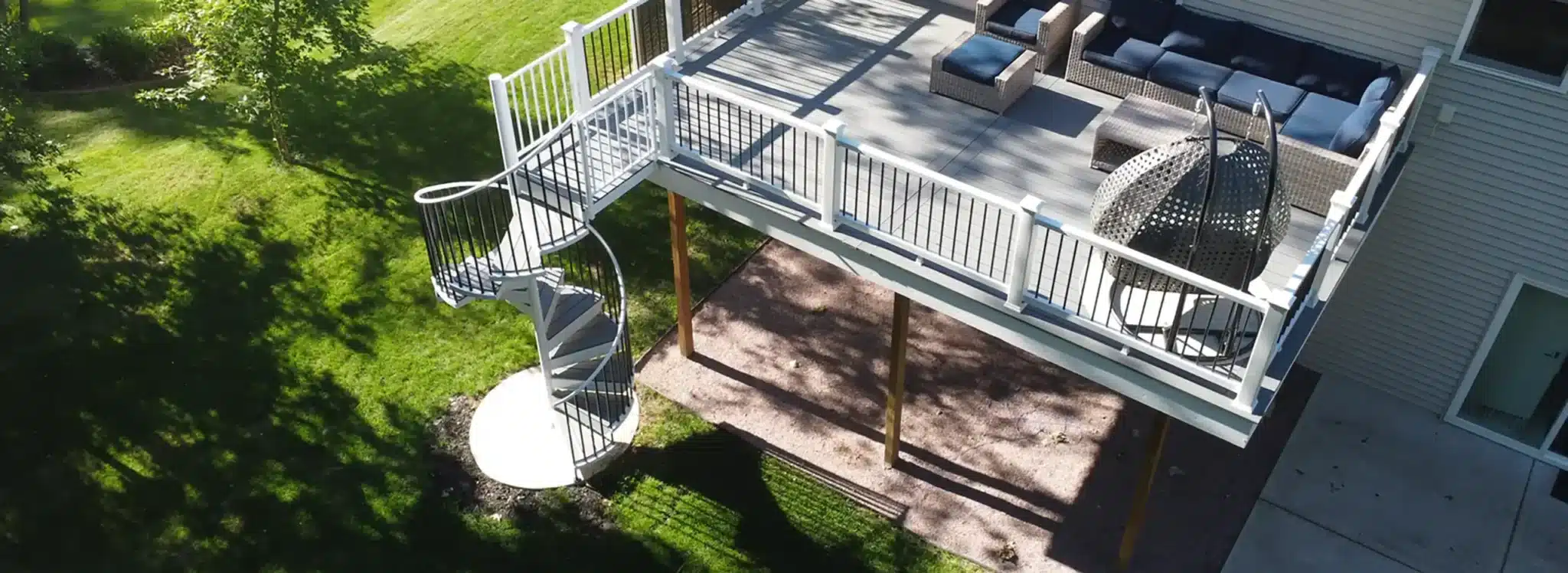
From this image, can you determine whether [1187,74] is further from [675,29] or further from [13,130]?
[13,130]

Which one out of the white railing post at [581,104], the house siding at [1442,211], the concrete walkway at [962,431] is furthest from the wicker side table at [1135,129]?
the white railing post at [581,104]

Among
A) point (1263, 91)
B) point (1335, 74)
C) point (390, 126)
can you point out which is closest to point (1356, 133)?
point (1263, 91)

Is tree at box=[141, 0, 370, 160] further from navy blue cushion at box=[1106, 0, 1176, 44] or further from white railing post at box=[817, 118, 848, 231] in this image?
navy blue cushion at box=[1106, 0, 1176, 44]

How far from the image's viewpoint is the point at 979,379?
1141cm

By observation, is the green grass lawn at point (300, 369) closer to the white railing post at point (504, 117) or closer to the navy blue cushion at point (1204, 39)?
the white railing post at point (504, 117)

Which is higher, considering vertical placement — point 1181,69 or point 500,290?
point 1181,69

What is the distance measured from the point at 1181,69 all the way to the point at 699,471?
538 centimetres

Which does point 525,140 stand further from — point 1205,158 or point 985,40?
point 1205,158

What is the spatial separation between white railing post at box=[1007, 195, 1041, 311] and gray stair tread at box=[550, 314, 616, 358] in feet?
12.6

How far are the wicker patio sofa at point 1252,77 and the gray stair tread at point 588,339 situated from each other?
4.72 m

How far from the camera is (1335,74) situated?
9.67m

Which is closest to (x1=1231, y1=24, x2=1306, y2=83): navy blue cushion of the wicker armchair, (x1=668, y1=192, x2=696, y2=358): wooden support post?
the wicker armchair

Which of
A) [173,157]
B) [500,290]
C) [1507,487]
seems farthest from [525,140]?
[1507,487]

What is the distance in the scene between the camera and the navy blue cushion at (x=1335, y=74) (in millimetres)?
9578
